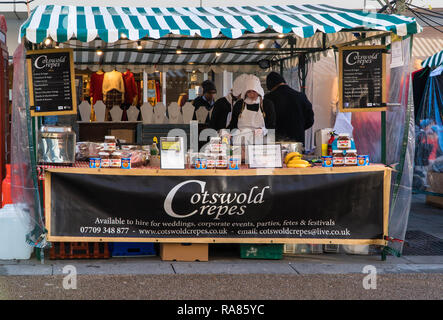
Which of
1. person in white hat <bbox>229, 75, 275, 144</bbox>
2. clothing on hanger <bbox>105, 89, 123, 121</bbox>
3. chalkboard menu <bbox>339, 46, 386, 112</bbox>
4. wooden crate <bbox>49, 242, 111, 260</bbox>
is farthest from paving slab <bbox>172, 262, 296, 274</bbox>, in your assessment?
clothing on hanger <bbox>105, 89, 123, 121</bbox>

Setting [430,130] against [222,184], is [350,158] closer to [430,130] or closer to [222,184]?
[222,184]

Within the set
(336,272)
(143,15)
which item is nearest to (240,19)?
(143,15)

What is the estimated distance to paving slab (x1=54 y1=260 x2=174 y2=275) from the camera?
601cm

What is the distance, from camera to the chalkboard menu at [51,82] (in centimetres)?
638

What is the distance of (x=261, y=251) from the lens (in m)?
6.63

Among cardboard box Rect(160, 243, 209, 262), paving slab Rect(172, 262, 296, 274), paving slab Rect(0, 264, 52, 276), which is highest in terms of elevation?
cardboard box Rect(160, 243, 209, 262)

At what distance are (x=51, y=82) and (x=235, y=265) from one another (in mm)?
2957

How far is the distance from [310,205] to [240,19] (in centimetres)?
230

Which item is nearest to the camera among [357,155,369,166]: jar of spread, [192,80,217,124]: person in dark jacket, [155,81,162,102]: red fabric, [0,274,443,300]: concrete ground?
[0,274,443,300]: concrete ground

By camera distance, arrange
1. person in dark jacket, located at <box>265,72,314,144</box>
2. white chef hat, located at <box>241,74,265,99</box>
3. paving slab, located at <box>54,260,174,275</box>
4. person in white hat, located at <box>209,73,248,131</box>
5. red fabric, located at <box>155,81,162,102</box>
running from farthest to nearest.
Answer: red fabric, located at <box>155,81,162,102</box>
person in white hat, located at <box>209,73,248,131</box>
person in dark jacket, located at <box>265,72,314,144</box>
white chef hat, located at <box>241,74,265,99</box>
paving slab, located at <box>54,260,174,275</box>

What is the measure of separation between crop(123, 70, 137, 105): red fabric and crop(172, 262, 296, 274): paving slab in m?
6.32

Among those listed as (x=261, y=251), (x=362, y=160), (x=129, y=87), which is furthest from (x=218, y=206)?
(x=129, y=87)

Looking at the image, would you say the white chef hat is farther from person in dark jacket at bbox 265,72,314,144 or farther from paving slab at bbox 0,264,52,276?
paving slab at bbox 0,264,52,276

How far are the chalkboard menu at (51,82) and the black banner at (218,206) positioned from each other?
0.81 m
